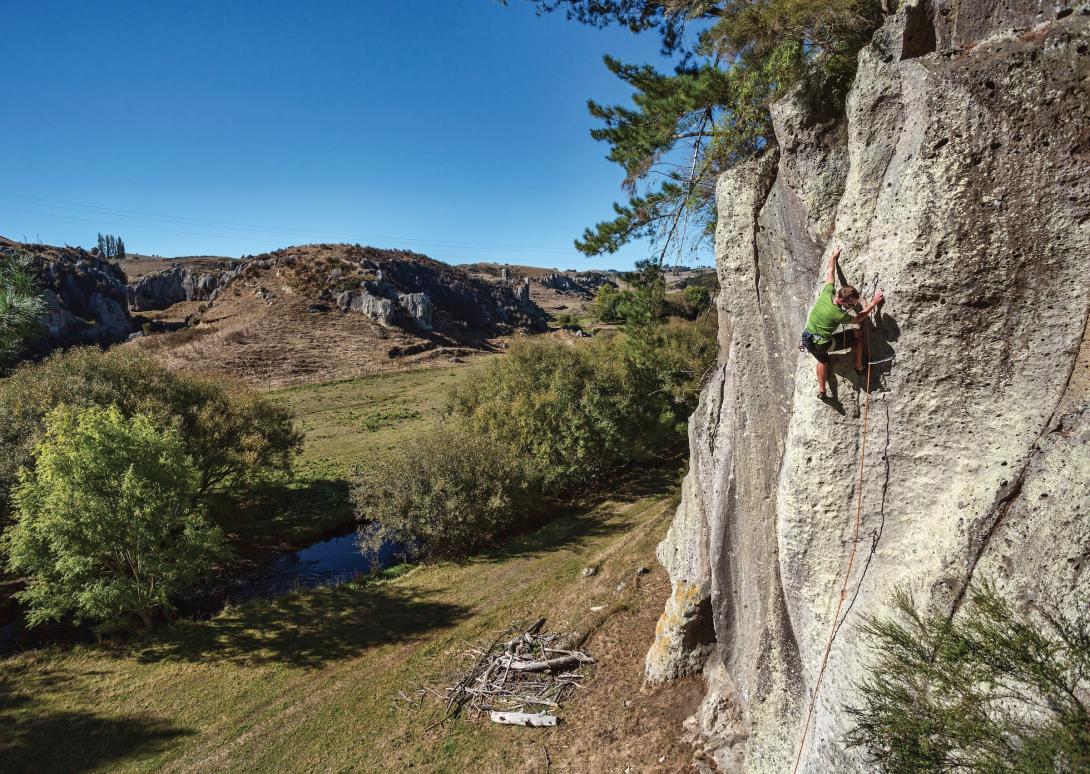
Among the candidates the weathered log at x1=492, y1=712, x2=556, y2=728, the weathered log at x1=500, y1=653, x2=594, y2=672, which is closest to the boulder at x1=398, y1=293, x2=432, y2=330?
the weathered log at x1=500, y1=653, x2=594, y2=672

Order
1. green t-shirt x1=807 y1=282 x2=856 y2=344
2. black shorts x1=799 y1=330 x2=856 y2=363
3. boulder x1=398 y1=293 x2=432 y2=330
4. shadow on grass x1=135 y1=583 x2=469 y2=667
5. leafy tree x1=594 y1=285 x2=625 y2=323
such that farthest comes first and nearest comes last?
boulder x1=398 y1=293 x2=432 y2=330, shadow on grass x1=135 y1=583 x2=469 y2=667, leafy tree x1=594 y1=285 x2=625 y2=323, black shorts x1=799 y1=330 x2=856 y2=363, green t-shirt x1=807 y1=282 x2=856 y2=344

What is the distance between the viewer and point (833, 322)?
23.1 ft

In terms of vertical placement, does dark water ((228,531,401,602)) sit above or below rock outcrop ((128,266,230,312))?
below

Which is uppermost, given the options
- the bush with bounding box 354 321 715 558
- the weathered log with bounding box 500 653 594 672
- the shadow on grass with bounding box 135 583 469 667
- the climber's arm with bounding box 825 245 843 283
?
the climber's arm with bounding box 825 245 843 283

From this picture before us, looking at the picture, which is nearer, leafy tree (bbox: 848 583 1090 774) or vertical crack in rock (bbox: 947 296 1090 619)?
leafy tree (bbox: 848 583 1090 774)

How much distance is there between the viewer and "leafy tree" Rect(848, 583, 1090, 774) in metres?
4.88

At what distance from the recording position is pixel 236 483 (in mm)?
33750

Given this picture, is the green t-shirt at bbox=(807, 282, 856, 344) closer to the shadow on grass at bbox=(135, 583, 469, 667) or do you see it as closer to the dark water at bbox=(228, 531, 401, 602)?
the shadow on grass at bbox=(135, 583, 469, 667)

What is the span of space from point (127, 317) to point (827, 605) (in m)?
130

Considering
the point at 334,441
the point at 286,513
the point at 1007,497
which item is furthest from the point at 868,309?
the point at 334,441

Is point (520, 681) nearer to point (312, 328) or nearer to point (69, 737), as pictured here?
point (69, 737)

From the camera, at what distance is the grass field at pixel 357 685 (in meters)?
12.5

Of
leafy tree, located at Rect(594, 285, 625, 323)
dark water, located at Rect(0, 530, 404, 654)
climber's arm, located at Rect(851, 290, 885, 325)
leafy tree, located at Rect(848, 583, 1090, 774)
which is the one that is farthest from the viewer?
dark water, located at Rect(0, 530, 404, 654)

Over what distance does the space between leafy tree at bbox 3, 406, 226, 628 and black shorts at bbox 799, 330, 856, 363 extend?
2253 centimetres
